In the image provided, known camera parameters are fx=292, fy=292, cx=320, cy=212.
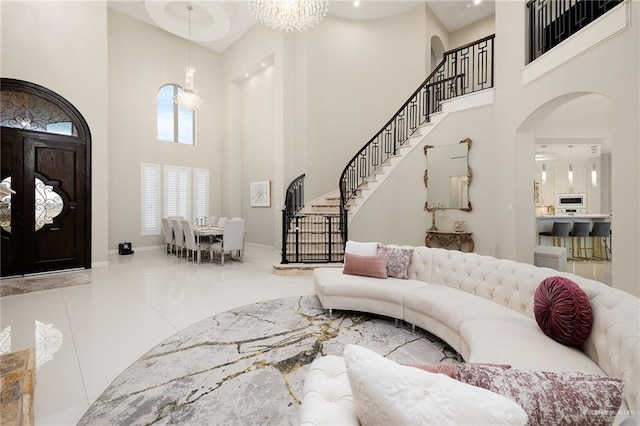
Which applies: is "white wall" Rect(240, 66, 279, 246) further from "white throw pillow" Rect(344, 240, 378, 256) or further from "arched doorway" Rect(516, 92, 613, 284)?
"arched doorway" Rect(516, 92, 613, 284)

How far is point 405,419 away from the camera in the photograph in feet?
2.58

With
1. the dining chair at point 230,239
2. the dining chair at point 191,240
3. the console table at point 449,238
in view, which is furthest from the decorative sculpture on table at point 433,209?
the dining chair at point 191,240

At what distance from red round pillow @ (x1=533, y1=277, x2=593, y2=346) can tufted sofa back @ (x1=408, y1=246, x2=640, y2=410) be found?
0.05m

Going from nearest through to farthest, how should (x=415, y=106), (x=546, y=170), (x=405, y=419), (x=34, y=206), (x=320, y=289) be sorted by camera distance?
(x=405, y=419)
(x=320, y=289)
(x=34, y=206)
(x=415, y=106)
(x=546, y=170)

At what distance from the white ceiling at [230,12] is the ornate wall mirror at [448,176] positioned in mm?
4754

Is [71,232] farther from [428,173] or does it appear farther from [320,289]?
[428,173]

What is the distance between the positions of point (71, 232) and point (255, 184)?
186 inches

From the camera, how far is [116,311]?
3.71 m

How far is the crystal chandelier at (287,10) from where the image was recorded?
4371mm

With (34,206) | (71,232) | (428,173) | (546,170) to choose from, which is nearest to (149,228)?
(71,232)

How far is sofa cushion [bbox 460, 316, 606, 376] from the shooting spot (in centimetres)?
165

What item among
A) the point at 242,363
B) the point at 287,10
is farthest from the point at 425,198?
the point at 242,363

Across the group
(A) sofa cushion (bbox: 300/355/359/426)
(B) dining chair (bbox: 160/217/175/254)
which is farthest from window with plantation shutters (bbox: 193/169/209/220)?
(A) sofa cushion (bbox: 300/355/359/426)

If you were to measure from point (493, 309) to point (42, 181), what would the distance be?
7532mm
